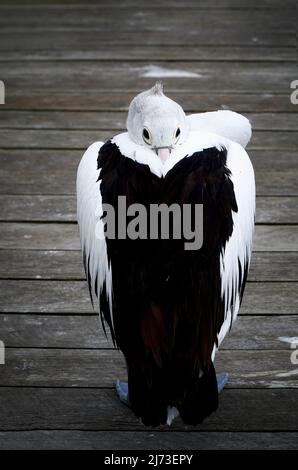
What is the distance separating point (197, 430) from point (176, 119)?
3.11 feet

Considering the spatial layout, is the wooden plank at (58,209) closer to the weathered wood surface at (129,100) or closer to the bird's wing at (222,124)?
the bird's wing at (222,124)

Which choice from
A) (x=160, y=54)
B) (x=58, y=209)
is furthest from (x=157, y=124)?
(x=160, y=54)

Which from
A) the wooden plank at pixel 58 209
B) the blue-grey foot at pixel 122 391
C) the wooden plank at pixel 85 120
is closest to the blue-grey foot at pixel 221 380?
the blue-grey foot at pixel 122 391

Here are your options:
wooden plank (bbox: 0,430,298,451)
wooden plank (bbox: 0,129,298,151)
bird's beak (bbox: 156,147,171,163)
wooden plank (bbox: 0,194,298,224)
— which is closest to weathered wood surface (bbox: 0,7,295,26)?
wooden plank (bbox: 0,129,298,151)

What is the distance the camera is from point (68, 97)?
457 cm

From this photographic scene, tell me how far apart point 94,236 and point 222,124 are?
0.74 m

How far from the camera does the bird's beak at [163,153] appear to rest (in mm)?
2435

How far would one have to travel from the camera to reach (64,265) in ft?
10.6

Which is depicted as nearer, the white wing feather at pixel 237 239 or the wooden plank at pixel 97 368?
the white wing feather at pixel 237 239

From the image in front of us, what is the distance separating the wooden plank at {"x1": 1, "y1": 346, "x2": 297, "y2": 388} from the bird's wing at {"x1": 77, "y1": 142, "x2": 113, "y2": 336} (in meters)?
0.32

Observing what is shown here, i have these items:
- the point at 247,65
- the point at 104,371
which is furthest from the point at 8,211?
the point at 247,65

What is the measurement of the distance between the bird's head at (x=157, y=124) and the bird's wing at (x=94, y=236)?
0.17 meters

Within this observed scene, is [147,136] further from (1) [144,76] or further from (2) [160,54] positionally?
(2) [160,54]
